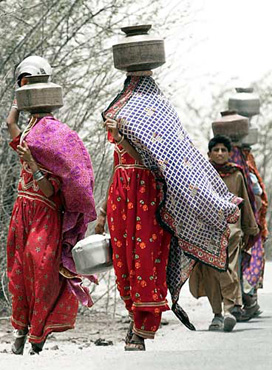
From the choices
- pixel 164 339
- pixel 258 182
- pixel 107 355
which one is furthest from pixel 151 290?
pixel 258 182

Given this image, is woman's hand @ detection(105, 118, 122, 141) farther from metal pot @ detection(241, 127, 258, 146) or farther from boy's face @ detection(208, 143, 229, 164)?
metal pot @ detection(241, 127, 258, 146)

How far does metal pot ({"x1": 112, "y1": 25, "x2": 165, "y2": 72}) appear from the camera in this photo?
31.6ft

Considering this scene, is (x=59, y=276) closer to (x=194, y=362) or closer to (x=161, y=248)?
(x=161, y=248)

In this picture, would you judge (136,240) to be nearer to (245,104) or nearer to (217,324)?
(217,324)

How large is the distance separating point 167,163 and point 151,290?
34.0 inches

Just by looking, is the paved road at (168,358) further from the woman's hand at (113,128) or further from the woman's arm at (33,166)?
the woman's hand at (113,128)

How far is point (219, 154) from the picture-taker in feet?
41.7

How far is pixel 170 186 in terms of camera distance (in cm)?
961

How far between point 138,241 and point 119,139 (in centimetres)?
70

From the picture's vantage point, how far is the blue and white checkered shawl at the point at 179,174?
9.58m

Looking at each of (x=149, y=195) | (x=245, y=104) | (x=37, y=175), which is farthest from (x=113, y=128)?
(x=245, y=104)

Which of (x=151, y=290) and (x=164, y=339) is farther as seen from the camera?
(x=164, y=339)

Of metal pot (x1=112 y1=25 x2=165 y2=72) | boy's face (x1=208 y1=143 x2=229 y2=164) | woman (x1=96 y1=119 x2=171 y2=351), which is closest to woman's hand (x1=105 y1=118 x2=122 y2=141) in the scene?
woman (x1=96 y1=119 x2=171 y2=351)

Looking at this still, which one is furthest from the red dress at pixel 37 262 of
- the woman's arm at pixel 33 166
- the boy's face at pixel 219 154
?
the boy's face at pixel 219 154
